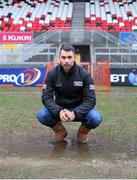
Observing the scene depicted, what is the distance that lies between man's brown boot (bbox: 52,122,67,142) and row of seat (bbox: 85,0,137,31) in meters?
23.1

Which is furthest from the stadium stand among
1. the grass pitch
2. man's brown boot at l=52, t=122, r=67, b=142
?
man's brown boot at l=52, t=122, r=67, b=142

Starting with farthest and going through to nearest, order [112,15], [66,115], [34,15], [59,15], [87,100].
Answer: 1. [34,15]
2. [59,15]
3. [112,15]
4. [87,100]
5. [66,115]

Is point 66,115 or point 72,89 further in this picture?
point 72,89

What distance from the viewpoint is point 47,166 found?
217 inches

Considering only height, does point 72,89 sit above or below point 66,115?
above

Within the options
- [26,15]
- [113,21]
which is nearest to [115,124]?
[113,21]

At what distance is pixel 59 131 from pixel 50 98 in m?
0.66

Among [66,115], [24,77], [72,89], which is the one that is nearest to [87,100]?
[72,89]

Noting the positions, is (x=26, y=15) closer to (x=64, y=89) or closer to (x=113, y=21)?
(x=113, y=21)

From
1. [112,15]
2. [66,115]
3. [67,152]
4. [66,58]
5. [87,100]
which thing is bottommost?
[67,152]

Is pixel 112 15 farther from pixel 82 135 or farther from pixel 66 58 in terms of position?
pixel 66 58

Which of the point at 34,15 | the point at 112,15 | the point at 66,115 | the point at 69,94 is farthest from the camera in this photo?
the point at 34,15

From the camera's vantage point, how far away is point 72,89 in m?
6.52

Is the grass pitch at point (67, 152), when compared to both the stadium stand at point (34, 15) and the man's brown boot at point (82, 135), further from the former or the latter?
the stadium stand at point (34, 15)
